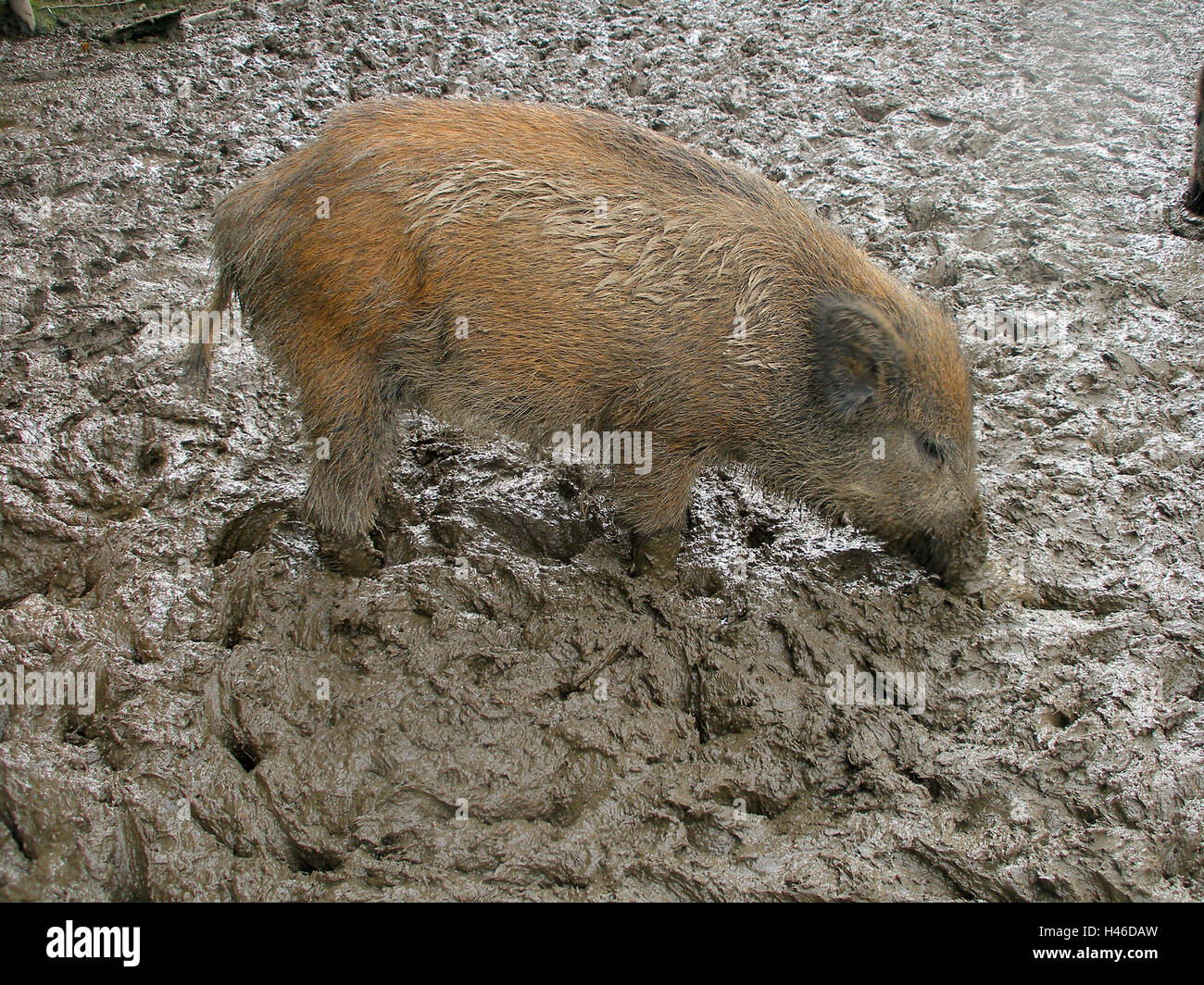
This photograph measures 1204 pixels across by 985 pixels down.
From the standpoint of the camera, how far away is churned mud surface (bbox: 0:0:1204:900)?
2.46 metres

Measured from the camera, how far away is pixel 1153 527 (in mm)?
3502

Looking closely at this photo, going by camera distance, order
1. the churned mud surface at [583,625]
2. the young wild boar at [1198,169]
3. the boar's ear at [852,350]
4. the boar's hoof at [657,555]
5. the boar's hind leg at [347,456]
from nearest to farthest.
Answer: the churned mud surface at [583,625]
the boar's ear at [852,350]
the boar's hind leg at [347,456]
the boar's hoof at [657,555]
the young wild boar at [1198,169]

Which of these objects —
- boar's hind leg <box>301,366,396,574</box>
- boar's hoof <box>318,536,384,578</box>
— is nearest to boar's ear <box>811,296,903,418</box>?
boar's hind leg <box>301,366,396,574</box>

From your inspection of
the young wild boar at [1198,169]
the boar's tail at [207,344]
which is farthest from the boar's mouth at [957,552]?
the young wild boar at [1198,169]

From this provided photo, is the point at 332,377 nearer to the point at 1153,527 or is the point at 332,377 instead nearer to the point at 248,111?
the point at 1153,527

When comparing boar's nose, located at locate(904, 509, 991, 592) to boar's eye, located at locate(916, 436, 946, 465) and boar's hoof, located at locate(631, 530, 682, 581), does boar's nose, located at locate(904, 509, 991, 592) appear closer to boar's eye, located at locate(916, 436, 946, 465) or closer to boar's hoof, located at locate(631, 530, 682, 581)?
boar's eye, located at locate(916, 436, 946, 465)

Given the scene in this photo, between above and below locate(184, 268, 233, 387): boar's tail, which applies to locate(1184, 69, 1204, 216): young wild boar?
above

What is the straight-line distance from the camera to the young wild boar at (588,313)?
2982 millimetres

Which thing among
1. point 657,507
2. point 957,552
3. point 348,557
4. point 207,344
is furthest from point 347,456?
point 957,552

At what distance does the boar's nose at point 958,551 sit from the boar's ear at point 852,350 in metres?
0.61

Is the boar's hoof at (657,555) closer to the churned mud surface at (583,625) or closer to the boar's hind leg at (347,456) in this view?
the churned mud surface at (583,625)

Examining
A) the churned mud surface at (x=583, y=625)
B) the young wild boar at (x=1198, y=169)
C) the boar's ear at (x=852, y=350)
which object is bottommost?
the churned mud surface at (x=583, y=625)

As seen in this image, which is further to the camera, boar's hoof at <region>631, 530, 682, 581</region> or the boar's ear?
boar's hoof at <region>631, 530, 682, 581</region>

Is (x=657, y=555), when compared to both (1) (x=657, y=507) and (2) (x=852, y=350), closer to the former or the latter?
(1) (x=657, y=507)
